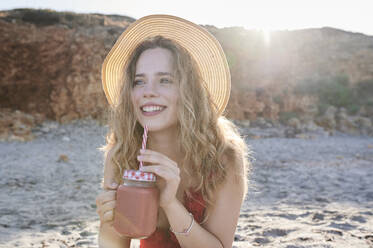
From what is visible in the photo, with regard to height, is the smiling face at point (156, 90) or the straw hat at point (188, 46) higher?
the straw hat at point (188, 46)

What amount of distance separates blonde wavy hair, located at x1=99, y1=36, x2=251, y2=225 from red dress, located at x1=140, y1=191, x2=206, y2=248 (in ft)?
0.15

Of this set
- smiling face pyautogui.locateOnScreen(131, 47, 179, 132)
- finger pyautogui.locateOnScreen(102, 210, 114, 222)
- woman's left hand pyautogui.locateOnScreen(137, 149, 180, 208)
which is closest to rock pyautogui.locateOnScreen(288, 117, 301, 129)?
smiling face pyautogui.locateOnScreen(131, 47, 179, 132)

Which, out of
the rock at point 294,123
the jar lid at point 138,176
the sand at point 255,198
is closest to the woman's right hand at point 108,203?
the jar lid at point 138,176

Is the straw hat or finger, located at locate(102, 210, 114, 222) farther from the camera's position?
the straw hat

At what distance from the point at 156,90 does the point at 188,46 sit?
51 cm

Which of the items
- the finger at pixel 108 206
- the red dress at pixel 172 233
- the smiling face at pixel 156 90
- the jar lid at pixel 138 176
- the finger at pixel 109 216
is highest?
the smiling face at pixel 156 90

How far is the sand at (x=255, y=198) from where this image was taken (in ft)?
9.14

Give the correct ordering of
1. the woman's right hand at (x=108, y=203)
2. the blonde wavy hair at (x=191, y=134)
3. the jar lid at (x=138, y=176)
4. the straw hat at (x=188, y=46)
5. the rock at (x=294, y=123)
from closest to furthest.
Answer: the jar lid at (x=138, y=176) < the woman's right hand at (x=108, y=203) < the blonde wavy hair at (x=191, y=134) < the straw hat at (x=188, y=46) < the rock at (x=294, y=123)

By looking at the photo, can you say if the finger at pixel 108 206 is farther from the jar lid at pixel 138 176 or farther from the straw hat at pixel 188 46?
the straw hat at pixel 188 46

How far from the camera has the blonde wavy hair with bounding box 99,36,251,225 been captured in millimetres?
1827

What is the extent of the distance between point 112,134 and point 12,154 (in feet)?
19.5

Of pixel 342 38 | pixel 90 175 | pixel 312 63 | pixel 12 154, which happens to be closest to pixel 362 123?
pixel 312 63

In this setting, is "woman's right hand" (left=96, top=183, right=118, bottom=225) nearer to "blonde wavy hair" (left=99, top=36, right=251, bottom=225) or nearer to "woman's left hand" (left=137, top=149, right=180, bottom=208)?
"woman's left hand" (left=137, top=149, right=180, bottom=208)

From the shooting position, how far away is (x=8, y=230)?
2.96 meters
